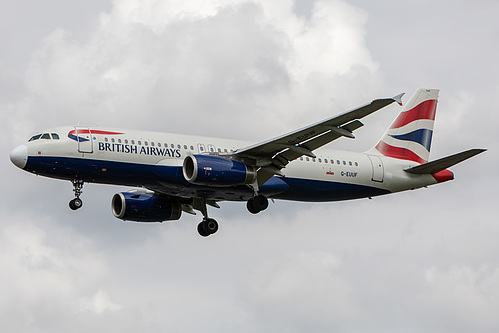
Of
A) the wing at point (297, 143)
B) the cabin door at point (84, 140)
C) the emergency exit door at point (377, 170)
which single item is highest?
the emergency exit door at point (377, 170)

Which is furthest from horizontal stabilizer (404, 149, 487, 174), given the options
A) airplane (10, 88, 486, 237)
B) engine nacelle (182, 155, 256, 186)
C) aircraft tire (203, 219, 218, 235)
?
aircraft tire (203, 219, 218, 235)

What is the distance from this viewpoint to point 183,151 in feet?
160

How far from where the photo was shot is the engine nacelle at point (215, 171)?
46.7 metres

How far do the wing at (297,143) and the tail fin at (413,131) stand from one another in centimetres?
966

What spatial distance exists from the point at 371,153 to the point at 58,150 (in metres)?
19.0

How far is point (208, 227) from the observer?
55.1m

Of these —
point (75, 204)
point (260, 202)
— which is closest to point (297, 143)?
point (260, 202)

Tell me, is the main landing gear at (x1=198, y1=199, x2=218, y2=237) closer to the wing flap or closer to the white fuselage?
the white fuselage

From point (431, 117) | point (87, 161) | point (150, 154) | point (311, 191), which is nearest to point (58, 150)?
point (87, 161)

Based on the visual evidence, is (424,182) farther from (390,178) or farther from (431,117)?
(431,117)

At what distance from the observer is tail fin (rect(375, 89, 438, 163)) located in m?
57.3

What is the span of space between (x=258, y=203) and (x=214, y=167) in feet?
13.4

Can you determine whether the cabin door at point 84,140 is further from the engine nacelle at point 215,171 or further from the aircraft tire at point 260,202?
the aircraft tire at point 260,202

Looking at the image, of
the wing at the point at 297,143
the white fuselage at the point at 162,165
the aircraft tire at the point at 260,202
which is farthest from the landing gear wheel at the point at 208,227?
the wing at the point at 297,143
